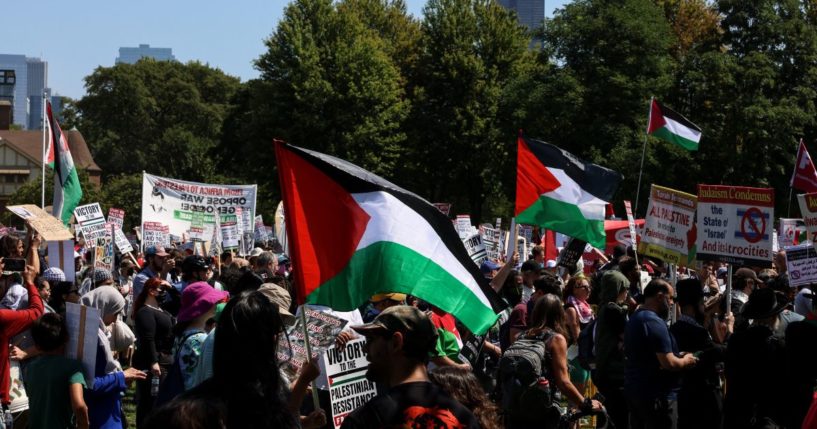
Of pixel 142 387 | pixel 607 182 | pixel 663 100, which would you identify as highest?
pixel 663 100

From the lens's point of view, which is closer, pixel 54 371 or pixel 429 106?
pixel 54 371

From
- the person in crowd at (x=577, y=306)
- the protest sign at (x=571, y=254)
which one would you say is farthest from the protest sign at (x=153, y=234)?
the person in crowd at (x=577, y=306)

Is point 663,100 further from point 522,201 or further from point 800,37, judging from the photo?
point 522,201

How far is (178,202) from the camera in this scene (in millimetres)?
21953

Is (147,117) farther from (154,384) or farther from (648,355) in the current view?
(648,355)

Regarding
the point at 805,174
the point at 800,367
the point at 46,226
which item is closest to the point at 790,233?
the point at 805,174

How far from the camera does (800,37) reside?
46188 mm

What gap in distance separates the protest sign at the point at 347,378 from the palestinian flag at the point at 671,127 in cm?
1359

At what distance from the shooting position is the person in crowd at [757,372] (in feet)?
24.0

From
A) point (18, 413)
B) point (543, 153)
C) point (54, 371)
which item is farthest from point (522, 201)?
point (54, 371)

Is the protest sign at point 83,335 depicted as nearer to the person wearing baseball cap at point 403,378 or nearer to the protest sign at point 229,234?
the person wearing baseball cap at point 403,378

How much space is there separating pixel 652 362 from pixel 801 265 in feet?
12.3

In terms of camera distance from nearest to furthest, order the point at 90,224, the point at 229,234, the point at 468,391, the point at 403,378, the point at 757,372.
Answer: the point at 403,378 < the point at 468,391 < the point at 757,372 < the point at 90,224 < the point at 229,234

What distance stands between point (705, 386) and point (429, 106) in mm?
47563
